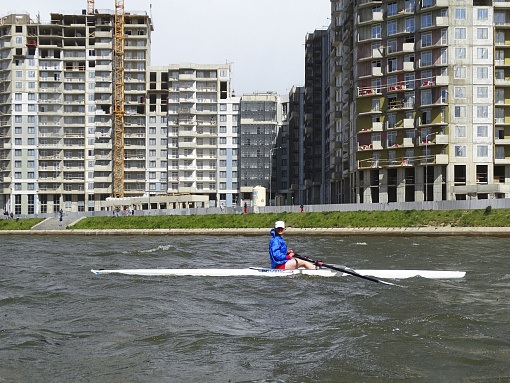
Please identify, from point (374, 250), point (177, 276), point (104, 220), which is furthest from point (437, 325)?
point (104, 220)

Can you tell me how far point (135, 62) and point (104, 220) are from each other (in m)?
58.2

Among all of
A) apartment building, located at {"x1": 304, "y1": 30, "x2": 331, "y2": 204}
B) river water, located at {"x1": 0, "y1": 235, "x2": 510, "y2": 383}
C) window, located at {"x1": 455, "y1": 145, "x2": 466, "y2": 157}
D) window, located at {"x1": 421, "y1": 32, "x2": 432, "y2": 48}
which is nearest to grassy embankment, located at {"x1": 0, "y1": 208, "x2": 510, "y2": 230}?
window, located at {"x1": 455, "y1": 145, "x2": 466, "y2": 157}

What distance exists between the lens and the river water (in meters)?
12.5

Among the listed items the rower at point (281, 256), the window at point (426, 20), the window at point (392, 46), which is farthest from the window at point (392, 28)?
the rower at point (281, 256)

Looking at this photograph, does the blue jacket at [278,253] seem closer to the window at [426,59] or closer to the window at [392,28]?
the window at [426,59]

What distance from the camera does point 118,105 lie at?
140 meters

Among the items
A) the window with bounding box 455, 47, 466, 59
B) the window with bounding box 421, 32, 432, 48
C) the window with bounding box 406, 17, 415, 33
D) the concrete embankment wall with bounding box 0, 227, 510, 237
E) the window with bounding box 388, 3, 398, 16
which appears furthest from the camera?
the window with bounding box 388, 3, 398, 16

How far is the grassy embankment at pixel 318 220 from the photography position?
6450 cm

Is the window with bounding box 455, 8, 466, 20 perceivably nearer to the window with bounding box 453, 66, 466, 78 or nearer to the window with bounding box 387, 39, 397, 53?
the window with bounding box 453, 66, 466, 78

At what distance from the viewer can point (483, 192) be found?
80.9 meters

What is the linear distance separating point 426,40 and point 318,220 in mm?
31388

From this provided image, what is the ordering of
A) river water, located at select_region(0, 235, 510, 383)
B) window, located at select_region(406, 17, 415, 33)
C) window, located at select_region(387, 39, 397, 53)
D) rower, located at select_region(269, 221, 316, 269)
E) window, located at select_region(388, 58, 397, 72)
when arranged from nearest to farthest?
river water, located at select_region(0, 235, 510, 383)
rower, located at select_region(269, 221, 316, 269)
window, located at select_region(406, 17, 415, 33)
window, located at select_region(388, 58, 397, 72)
window, located at select_region(387, 39, 397, 53)

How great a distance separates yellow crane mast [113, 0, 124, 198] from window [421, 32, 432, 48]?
67977 millimetres

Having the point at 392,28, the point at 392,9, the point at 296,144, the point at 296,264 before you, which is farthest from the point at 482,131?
the point at 296,264
